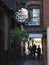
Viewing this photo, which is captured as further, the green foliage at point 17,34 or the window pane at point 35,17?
the window pane at point 35,17

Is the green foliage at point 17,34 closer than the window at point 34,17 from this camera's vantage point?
Yes

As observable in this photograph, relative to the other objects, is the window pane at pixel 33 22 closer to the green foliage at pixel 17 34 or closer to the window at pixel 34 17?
the window at pixel 34 17

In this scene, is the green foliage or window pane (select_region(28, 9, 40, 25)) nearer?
the green foliage

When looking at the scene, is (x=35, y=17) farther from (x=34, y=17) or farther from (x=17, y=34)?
(x=17, y=34)

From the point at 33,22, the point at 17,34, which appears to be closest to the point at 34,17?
the point at 33,22

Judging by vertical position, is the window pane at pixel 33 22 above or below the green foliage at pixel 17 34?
above

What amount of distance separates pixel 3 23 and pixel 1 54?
1.72 metres

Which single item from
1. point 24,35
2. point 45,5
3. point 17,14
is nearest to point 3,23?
point 24,35

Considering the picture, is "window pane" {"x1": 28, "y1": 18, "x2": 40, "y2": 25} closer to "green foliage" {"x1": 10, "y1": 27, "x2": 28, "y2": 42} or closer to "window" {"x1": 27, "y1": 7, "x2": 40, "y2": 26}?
"window" {"x1": 27, "y1": 7, "x2": 40, "y2": 26}

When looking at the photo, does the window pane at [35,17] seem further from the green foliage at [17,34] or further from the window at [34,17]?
the green foliage at [17,34]

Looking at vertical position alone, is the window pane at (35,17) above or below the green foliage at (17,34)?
above

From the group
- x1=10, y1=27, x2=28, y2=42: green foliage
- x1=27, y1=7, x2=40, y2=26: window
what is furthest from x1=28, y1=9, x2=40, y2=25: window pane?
x1=10, y1=27, x2=28, y2=42: green foliage

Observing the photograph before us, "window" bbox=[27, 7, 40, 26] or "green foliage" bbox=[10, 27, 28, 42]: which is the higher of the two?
"window" bbox=[27, 7, 40, 26]

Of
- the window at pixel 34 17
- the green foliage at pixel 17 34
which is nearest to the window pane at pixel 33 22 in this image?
the window at pixel 34 17
